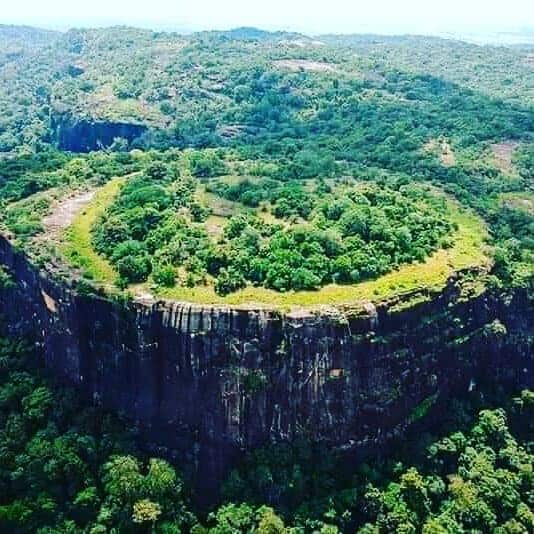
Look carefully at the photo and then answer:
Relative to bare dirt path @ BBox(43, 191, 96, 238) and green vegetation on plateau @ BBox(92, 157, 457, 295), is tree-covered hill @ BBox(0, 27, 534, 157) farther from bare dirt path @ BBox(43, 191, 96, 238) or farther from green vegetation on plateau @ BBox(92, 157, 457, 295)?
bare dirt path @ BBox(43, 191, 96, 238)

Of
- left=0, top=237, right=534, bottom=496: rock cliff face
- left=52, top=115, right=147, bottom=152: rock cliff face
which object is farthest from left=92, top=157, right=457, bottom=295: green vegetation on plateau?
left=52, top=115, right=147, bottom=152: rock cliff face

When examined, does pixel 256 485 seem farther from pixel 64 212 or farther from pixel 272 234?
pixel 64 212

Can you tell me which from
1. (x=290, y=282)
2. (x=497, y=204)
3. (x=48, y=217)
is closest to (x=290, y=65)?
(x=497, y=204)

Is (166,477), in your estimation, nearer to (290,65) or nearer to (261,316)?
(261,316)

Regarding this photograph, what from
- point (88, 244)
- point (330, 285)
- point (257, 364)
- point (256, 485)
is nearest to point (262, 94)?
point (88, 244)

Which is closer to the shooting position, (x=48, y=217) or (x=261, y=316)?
(x=261, y=316)

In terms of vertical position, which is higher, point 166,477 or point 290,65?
point 290,65
